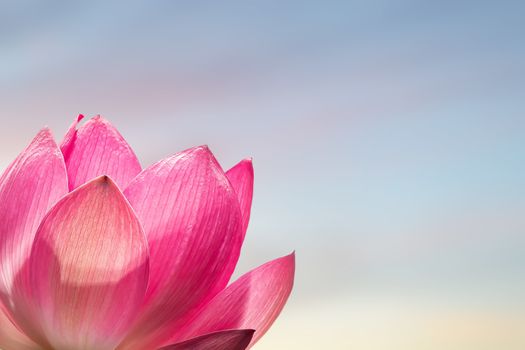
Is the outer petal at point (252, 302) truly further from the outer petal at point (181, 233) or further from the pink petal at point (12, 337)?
the pink petal at point (12, 337)

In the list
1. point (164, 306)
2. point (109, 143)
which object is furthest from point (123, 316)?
point (109, 143)

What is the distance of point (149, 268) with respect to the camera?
0.53 metres

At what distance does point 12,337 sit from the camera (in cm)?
58

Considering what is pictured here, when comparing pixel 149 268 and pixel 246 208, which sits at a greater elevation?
pixel 246 208

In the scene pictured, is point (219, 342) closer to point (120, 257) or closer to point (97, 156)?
point (120, 257)

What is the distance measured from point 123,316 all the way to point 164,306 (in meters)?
0.03

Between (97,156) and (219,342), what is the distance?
217 mm

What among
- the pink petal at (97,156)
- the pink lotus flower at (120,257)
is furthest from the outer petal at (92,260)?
the pink petal at (97,156)

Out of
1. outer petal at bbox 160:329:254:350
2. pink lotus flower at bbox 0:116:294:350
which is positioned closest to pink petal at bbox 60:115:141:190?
pink lotus flower at bbox 0:116:294:350

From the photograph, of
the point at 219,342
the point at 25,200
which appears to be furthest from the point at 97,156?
the point at 219,342

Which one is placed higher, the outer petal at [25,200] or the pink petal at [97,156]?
the pink petal at [97,156]

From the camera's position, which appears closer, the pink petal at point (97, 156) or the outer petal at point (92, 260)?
the outer petal at point (92, 260)

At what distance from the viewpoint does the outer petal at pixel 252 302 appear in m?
0.57

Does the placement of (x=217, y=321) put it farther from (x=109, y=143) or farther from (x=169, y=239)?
A: (x=109, y=143)
